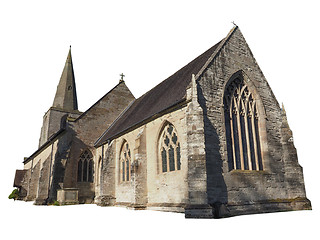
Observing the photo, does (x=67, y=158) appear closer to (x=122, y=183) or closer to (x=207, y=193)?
(x=122, y=183)

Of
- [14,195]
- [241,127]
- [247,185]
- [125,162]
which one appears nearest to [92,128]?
[125,162]

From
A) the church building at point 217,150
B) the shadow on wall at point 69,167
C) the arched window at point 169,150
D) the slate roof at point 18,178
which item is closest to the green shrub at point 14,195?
the slate roof at point 18,178

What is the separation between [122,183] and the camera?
19406 millimetres

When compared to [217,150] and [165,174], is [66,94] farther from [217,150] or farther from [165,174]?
[217,150]

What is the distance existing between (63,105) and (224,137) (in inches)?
1126

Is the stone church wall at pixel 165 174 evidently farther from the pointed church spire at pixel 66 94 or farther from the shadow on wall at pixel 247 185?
the pointed church spire at pixel 66 94

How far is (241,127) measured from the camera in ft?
48.1

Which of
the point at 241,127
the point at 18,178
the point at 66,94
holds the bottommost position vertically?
the point at 241,127

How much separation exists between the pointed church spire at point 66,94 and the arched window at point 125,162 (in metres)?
19.2

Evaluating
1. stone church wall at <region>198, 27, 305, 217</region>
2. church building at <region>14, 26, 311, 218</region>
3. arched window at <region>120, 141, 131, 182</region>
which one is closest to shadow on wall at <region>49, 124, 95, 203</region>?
church building at <region>14, 26, 311, 218</region>

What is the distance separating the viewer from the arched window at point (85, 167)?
23.8 meters

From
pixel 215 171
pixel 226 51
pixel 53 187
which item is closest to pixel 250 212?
pixel 215 171

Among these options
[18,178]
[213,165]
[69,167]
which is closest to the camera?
[213,165]

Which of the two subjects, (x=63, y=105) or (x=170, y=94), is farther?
(x=63, y=105)
